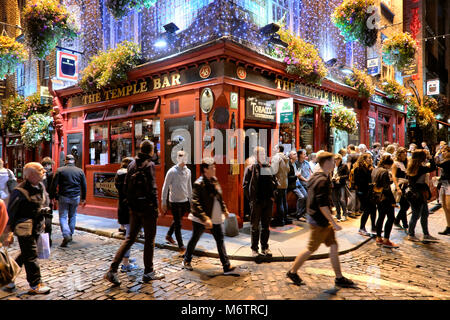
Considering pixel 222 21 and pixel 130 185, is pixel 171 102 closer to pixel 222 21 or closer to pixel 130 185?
Answer: pixel 222 21

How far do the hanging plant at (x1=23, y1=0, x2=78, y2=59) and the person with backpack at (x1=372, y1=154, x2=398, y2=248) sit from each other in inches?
420

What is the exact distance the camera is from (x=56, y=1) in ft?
31.7

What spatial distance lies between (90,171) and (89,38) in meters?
5.60

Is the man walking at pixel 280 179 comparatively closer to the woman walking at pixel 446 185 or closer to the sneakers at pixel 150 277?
the woman walking at pixel 446 185

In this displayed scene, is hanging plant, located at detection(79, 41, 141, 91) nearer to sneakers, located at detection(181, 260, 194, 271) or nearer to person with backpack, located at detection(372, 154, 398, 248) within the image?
sneakers, located at detection(181, 260, 194, 271)

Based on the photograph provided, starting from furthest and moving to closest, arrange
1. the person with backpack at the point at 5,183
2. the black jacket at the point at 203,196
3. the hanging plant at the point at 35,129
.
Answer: the hanging plant at the point at 35,129
the person with backpack at the point at 5,183
the black jacket at the point at 203,196

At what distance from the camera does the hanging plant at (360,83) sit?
13133 mm

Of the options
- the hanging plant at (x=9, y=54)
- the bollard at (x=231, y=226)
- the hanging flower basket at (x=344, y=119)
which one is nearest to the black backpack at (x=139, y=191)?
the bollard at (x=231, y=226)

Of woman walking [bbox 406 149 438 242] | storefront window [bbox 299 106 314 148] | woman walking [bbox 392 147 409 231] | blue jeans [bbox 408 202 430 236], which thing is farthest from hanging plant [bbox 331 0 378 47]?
blue jeans [bbox 408 202 430 236]

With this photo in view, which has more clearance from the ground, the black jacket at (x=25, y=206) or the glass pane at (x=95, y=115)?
the glass pane at (x=95, y=115)

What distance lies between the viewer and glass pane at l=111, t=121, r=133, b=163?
33.5 ft

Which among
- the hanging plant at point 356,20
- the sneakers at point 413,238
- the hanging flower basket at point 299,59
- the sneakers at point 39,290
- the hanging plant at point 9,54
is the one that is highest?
the hanging plant at point 356,20

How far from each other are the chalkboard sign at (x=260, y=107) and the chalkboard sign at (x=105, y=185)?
218 inches
